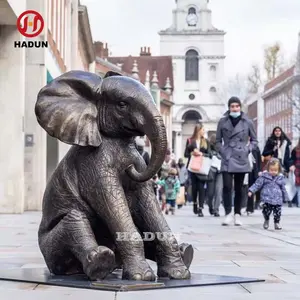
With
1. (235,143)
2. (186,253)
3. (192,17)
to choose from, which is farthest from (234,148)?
(192,17)

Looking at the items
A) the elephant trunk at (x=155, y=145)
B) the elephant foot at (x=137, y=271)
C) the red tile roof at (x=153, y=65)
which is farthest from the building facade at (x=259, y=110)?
the elephant foot at (x=137, y=271)

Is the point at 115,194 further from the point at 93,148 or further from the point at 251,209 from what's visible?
the point at 251,209

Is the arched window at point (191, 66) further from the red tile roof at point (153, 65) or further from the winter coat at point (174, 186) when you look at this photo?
the winter coat at point (174, 186)

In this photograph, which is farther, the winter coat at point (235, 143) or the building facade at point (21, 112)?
the building facade at point (21, 112)

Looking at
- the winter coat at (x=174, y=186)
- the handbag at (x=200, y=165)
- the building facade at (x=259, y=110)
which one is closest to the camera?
the handbag at (x=200, y=165)

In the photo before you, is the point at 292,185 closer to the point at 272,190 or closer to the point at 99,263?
the point at 272,190

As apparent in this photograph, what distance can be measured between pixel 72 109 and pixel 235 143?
9209 mm

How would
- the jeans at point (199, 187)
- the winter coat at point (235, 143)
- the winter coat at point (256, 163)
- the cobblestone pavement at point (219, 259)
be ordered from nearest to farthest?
the cobblestone pavement at point (219, 259)
the winter coat at point (235, 143)
the jeans at point (199, 187)
the winter coat at point (256, 163)

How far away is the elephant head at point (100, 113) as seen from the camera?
602 centimetres

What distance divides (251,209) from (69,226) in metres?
13.6

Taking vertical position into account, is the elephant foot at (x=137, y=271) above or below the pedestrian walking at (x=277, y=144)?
below

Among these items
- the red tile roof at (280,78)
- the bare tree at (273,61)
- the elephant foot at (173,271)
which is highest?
the bare tree at (273,61)

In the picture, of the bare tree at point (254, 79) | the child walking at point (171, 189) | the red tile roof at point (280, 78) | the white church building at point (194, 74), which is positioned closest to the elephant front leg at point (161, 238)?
the child walking at point (171, 189)

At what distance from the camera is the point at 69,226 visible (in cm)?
616
